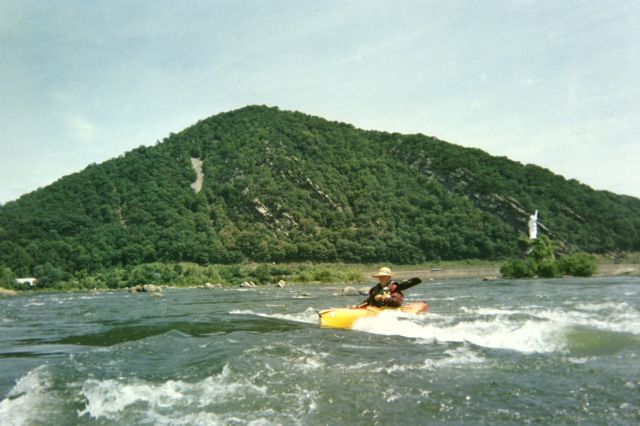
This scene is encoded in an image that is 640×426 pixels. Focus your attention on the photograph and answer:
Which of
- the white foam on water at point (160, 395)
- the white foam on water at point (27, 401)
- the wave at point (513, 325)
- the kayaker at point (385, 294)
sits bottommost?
the wave at point (513, 325)

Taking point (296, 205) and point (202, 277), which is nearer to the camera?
point (202, 277)

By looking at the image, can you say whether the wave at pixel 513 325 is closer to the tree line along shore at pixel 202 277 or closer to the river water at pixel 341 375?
the river water at pixel 341 375

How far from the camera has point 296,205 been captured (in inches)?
5059

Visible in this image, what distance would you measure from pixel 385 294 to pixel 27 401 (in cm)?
1069

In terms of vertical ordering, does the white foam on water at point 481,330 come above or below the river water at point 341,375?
below

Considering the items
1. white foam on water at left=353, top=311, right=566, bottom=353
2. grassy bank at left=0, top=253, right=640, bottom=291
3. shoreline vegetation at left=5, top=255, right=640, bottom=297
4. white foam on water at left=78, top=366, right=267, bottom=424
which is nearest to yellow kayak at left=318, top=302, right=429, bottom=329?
white foam on water at left=353, top=311, right=566, bottom=353

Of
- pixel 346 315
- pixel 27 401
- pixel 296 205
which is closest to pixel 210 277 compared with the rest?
pixel 296 205

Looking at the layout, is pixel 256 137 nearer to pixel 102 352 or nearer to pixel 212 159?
pixel 212 159

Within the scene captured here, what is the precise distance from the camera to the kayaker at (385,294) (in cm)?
1575

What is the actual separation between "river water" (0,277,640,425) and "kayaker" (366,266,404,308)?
0.84 metres

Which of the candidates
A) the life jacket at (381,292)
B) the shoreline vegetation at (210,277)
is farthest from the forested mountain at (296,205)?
the life jacket at (381,292)

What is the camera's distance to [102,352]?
449 inches

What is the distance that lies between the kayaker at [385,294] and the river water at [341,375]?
2.75 feet

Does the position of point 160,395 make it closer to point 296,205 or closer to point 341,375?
point 341,375
